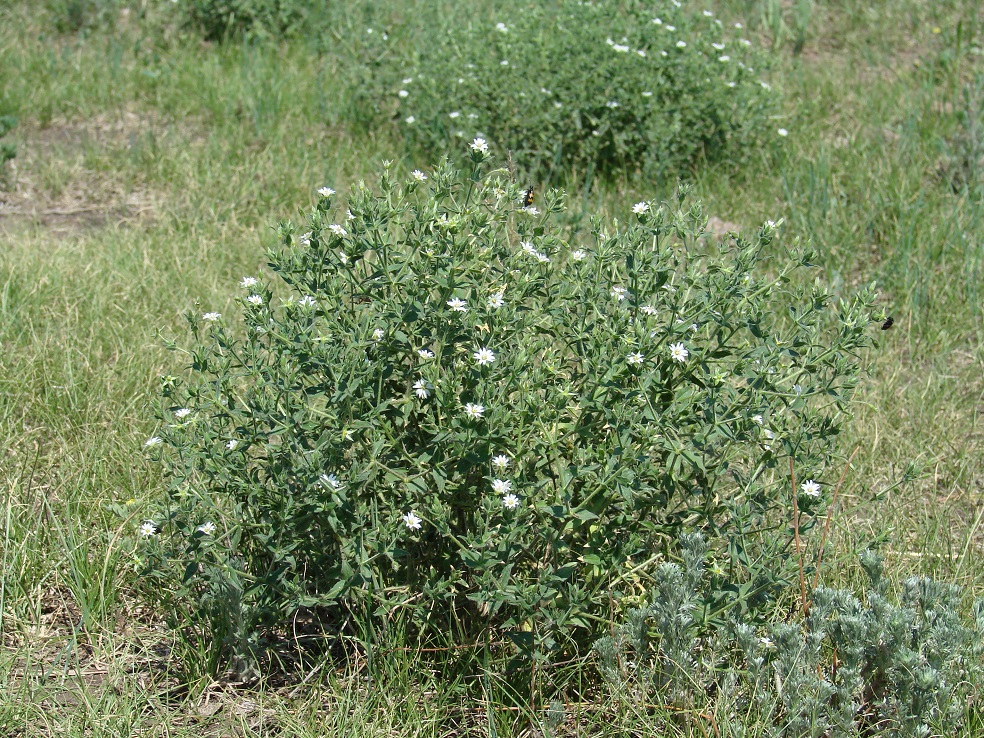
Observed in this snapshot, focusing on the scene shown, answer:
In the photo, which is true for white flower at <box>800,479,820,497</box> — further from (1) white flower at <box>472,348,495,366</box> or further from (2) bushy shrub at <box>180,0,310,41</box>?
(2) bushy shrub at <box>180,0,310,41</box>

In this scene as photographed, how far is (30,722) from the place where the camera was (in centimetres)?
234

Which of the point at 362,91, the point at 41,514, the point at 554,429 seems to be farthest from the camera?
the point at 362,91

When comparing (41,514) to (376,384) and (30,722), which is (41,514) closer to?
(30,722)

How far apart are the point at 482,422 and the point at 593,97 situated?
3.08m

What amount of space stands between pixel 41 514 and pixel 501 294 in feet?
4.82

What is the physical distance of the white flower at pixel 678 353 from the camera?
2.25 meters

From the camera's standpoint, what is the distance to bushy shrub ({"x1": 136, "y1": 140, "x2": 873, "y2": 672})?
7.25ft

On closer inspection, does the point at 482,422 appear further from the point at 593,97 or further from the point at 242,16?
the point at 242,16

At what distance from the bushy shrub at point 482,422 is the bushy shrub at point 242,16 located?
4.20 metres

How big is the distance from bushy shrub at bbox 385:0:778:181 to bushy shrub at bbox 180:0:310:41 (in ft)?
4.57

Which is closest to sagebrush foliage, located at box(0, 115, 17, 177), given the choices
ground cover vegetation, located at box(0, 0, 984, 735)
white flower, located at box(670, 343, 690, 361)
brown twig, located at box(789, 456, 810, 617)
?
ground cover vegetation, located at box(0, 0, 984, 735)

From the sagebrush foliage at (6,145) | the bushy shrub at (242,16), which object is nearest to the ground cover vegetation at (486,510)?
the sagebrush foliage at (6,145)

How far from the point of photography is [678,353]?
2270 millimetres

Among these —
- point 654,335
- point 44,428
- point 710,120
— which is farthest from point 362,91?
point 654,335
